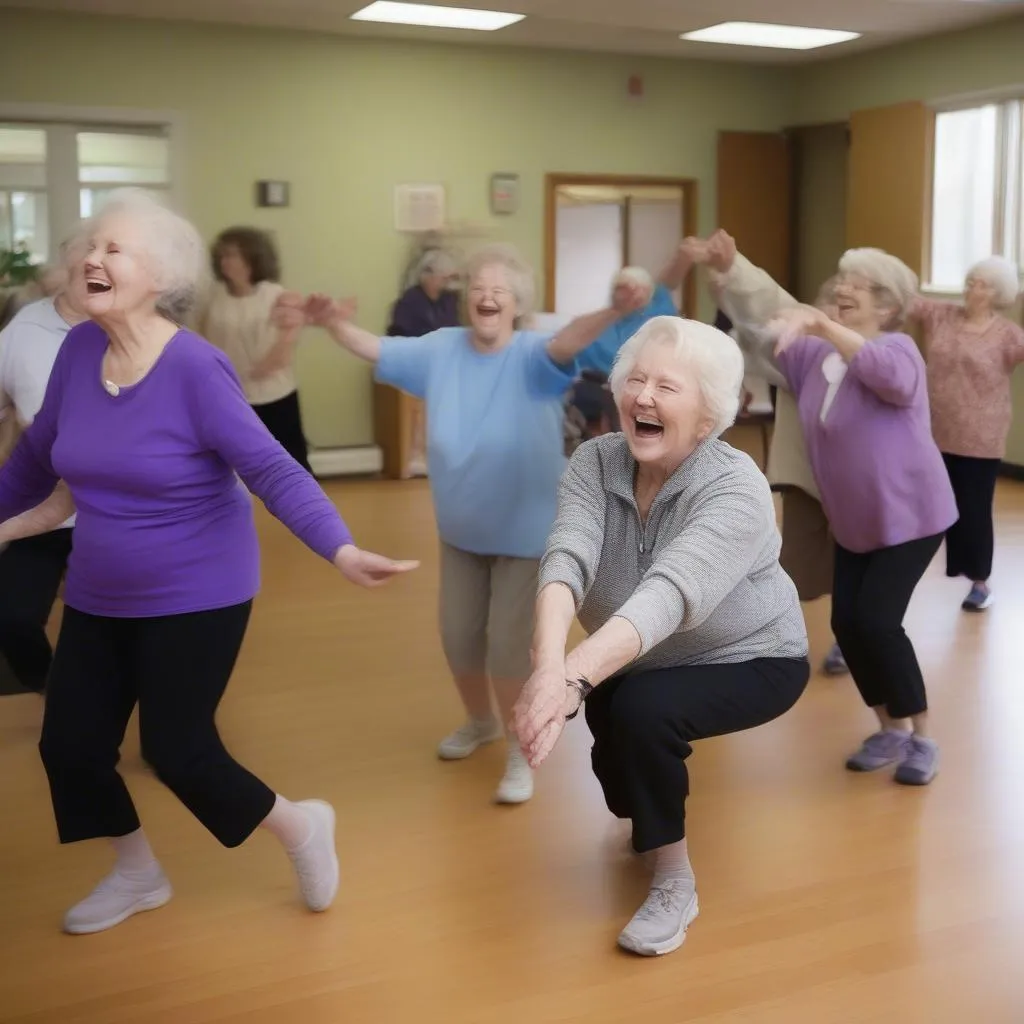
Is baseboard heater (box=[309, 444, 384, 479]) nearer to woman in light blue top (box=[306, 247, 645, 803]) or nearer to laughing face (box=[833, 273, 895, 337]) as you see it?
woman in light blue top (box=[306, 247, 645, 803])

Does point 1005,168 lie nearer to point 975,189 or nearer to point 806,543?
point 975,189

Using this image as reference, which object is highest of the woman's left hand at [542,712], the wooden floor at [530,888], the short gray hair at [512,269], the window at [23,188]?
the window at [23,188]

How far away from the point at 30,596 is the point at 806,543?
218 cm

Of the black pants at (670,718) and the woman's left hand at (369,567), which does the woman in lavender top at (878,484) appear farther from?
the woman's left hand at (369,567)

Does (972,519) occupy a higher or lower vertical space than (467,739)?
higher

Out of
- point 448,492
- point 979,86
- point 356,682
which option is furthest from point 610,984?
point 979,86

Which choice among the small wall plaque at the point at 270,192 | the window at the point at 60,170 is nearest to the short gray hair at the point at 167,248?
the window at the point at 60,170

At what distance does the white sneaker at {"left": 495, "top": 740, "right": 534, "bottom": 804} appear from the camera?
309cm

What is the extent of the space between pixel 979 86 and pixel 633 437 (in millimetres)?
6686

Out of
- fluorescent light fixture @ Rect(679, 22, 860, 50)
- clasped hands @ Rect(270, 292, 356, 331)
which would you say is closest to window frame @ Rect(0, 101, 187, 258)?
fluorescent light fixture @ Rect(679, 22, 860, 50)

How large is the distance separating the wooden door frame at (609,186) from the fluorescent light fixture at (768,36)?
1065 mm

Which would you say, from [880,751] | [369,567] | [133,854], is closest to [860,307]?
[880,751]

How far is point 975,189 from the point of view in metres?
8.27

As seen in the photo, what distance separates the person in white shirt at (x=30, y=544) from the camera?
9.82 feet
